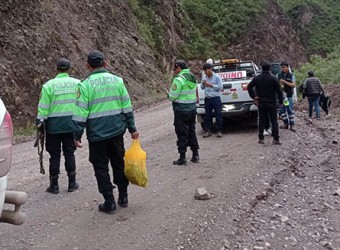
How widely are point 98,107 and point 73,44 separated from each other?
53.2 feet

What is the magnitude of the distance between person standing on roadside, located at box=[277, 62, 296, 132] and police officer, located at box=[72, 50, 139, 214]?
736cm

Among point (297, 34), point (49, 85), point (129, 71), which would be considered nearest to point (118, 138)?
point (49, 85)

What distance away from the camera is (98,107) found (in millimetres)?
6156

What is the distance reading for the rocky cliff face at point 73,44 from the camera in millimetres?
16859

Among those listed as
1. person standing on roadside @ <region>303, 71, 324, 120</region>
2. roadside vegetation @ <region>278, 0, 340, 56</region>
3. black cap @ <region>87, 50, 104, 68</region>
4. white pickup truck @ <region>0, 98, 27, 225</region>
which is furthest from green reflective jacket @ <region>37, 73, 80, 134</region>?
roadside vegetation @ <region>278, 0, 340, 56</region>

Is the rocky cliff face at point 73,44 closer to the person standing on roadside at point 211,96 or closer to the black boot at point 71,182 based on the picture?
the person standing on roadside at point 211,96

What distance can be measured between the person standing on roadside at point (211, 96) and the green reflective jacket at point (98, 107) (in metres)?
5.68

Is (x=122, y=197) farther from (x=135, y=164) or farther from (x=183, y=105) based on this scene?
(x=183, y=105)

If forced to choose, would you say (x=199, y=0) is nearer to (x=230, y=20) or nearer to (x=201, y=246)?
(x=230, y=20)

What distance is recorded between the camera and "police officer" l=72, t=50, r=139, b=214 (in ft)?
20.1

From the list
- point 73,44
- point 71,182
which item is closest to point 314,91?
point 73,44

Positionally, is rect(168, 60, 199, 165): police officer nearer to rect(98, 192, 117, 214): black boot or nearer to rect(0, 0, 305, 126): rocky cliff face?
rect(98, 192, 117, 214): black boot

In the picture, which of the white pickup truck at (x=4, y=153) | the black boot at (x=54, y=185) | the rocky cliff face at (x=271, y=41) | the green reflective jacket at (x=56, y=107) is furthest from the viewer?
the rocky cliff face at (x=271, y=41)

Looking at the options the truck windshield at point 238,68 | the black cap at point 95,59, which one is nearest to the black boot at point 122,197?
the black cap at point 95,59
